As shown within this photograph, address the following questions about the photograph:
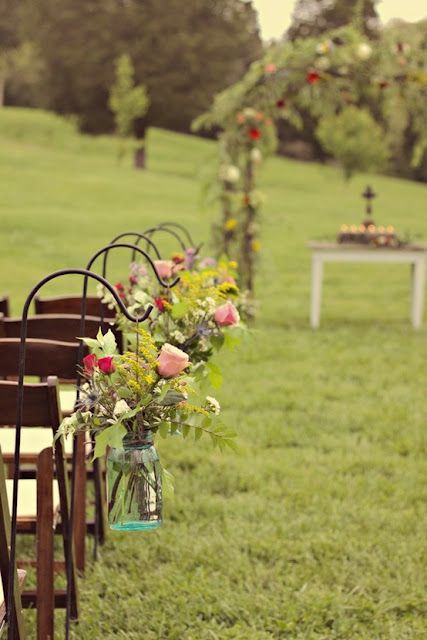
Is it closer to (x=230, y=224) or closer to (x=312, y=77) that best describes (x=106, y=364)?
(x=230, y=224)

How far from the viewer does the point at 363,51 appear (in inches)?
412

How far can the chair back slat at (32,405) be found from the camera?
294 cm

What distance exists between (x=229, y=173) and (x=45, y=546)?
25.0ft

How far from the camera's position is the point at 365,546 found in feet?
15.4

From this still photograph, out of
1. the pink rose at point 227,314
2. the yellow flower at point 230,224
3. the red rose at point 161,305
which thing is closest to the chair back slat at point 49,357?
the red rose at point 161,305

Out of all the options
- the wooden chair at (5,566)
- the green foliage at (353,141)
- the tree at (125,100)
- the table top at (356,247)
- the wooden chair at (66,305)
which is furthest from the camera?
the green foliage at (353,141)

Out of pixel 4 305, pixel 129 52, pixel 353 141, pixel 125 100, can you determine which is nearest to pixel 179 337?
pixel 4 305

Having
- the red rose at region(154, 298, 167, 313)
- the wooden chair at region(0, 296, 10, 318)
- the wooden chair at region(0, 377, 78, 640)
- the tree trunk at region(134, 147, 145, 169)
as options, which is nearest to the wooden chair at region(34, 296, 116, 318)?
the wooden chair at region(0, 296, 10, 318)

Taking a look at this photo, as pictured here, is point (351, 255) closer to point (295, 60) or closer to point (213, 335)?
point (295, 60)

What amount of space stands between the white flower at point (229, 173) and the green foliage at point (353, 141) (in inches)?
1107

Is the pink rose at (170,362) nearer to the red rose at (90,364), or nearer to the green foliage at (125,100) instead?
the red rose at (90,364)

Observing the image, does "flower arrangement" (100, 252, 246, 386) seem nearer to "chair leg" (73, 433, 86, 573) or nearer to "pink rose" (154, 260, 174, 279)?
"pink rose" (154, 260, 174, 279)

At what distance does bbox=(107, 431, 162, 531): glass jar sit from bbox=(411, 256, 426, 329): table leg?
821 cm

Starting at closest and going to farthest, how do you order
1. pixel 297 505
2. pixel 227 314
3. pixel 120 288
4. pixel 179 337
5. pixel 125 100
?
pixel 227 314 → pixel 179 337 → pixel 120 288 → pixel 297 505 → pixel 125 100
